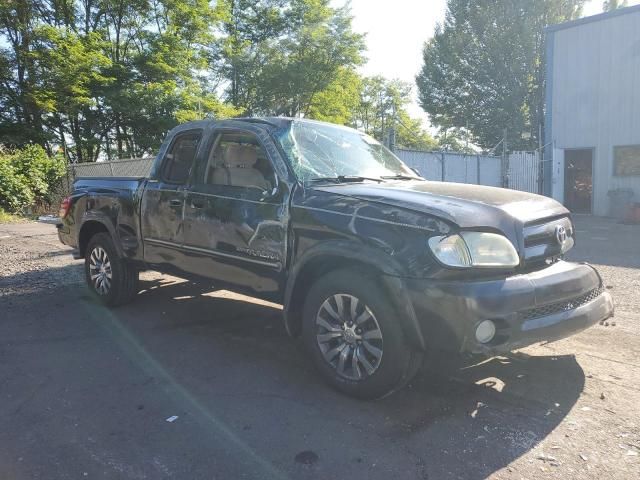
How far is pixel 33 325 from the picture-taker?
17.4 ft

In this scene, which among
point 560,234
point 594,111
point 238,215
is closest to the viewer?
point 560,234

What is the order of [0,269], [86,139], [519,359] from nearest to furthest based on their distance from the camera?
[519,359], [0,269], [86,139]

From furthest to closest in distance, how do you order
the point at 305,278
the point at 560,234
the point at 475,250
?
the point at 305,278 → the point at 560,234 → the point at 475,250

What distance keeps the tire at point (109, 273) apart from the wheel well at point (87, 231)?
96 mm

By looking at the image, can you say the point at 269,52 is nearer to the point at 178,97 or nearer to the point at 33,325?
the point at 178,97

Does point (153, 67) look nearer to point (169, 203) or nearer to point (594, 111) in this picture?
point (594, 111)

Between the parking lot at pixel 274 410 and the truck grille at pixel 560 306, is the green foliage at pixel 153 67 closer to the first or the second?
the parking lot at pixel 274 410

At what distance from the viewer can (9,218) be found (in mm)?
17984

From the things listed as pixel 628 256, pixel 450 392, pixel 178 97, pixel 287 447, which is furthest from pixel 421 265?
pixel 178 97

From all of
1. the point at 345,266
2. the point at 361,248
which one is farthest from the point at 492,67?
the point at 361,248

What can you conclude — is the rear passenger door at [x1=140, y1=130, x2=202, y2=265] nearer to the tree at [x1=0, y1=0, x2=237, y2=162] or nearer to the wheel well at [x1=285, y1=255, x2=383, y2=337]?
the wheel well at [x1=285, y1=255, x2=383, y2=337]

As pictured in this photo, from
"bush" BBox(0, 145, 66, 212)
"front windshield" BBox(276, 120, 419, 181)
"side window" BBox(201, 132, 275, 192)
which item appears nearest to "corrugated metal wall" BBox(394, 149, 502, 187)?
"front windshield" BBox(276, 120, 419, 181)

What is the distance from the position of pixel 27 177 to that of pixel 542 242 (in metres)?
21.0

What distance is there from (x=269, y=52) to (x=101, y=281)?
25485mm
